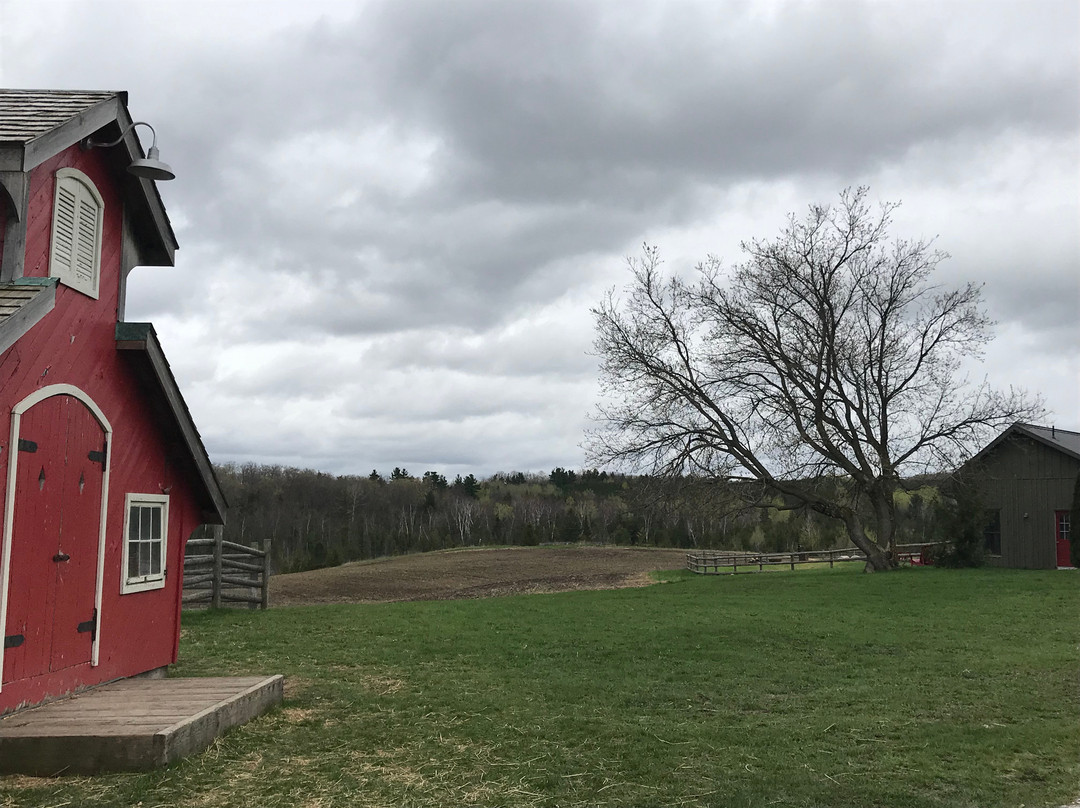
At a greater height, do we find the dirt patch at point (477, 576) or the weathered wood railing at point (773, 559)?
the weathered wood railing at point (773, 559)

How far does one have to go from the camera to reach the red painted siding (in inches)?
289

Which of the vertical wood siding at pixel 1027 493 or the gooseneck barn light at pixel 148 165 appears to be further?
the vertical wood siding at pixel 1027 493

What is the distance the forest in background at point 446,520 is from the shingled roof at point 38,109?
48587mm

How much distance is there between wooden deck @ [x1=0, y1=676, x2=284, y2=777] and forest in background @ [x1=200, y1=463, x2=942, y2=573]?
157ft

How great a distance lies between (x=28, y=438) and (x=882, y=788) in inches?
296

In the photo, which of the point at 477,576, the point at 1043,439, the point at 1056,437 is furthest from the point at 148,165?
the point at 477,576

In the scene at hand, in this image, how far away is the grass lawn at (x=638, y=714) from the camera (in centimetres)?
606

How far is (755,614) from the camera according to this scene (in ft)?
57.8

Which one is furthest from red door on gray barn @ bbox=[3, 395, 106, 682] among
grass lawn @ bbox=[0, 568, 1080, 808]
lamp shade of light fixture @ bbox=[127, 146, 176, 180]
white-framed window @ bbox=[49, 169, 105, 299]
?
lamp shade of light fixture @ bbox=[127, 146, 176, 180]

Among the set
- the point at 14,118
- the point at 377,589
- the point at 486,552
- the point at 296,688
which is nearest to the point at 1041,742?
the point at 296,688

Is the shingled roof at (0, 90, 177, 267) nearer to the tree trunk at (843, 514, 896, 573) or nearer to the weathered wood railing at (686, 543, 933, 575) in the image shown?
the tree trunk at (843, 514, 896, 573)

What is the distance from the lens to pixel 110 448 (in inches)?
345

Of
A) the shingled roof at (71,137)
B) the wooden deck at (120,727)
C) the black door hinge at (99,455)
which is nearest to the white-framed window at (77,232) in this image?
the shingled roof at (71,137)

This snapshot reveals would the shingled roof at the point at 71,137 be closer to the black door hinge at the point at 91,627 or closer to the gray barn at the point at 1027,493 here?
the black door hinge at the point at 91,627
